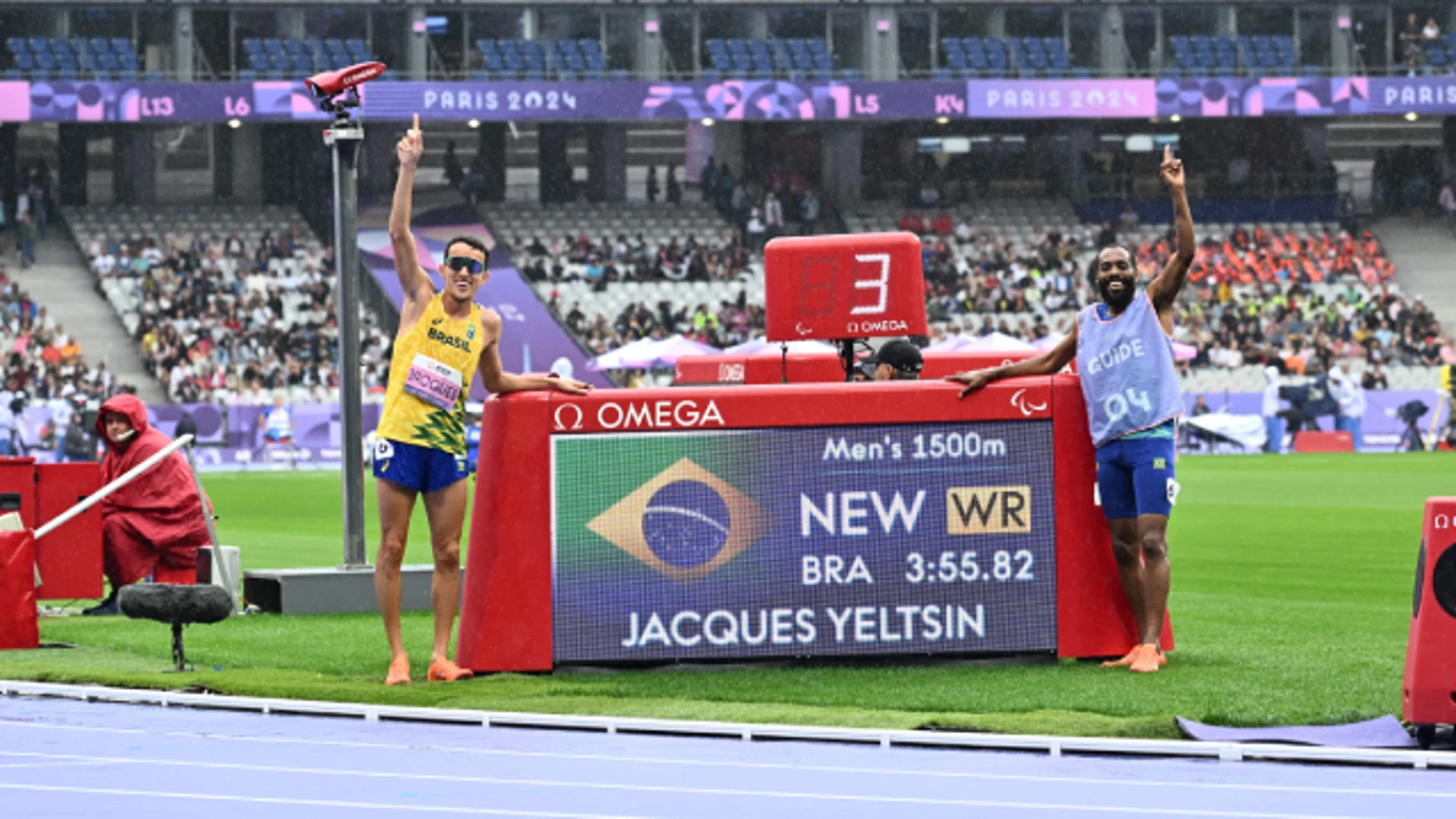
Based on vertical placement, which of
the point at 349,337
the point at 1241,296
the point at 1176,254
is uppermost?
the point at 1176,254

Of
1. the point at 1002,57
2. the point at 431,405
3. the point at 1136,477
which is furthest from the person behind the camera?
the point at 1002,57

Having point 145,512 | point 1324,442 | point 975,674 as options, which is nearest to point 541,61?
point 1324,442

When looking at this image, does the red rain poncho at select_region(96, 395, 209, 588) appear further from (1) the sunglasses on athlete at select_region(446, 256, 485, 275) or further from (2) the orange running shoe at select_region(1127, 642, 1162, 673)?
(2) the orange running shoe at select_region(1127, 642, 1162, 673)

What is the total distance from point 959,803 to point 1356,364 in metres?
42.5

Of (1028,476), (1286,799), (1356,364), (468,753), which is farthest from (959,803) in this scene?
(1356,364)

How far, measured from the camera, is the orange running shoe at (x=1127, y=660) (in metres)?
9.17

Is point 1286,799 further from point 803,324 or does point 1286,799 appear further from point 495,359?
point 803,324

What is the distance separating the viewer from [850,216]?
54.6 meters

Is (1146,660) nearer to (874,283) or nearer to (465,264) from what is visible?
(874,283)

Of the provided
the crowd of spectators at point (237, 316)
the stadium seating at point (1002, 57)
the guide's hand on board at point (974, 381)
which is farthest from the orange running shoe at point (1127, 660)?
the stadium seating at point (1002, 57)

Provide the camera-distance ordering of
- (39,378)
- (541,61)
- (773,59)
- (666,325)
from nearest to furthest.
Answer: (39,378) → (666,325) → (541,61) → (773,59)

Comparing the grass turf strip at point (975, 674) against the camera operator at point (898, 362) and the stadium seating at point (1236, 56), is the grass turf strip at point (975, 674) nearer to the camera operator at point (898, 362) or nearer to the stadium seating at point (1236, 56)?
the camera operator at point (898, 362)

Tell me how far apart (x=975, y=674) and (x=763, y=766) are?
251 centimetres

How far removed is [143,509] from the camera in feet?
44.5
